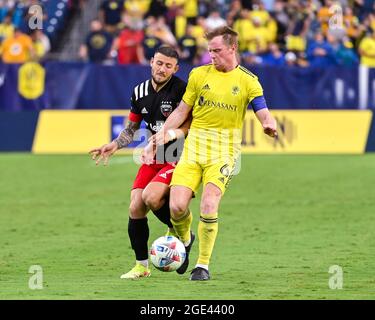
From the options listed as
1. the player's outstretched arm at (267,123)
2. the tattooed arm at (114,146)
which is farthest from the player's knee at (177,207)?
the player's outstretched arm at (267,123)

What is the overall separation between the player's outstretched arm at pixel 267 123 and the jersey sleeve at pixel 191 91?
0.67 meters

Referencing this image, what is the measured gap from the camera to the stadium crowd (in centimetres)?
2773

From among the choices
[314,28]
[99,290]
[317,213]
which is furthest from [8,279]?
[314,28]

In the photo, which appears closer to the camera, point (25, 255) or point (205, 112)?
point (205, 112)

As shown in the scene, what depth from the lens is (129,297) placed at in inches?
381

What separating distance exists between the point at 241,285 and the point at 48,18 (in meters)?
21.3

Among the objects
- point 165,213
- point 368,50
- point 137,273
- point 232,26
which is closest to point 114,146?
point 165,213

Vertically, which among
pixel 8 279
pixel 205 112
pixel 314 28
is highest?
pixel 314 28

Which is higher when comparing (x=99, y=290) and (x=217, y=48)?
(x=217, y=48)

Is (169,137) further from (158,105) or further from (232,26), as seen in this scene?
(232,26)

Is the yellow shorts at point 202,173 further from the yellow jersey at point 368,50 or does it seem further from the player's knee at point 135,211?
the yellow jersey at point 368,50

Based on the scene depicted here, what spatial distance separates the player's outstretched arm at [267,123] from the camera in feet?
35.1

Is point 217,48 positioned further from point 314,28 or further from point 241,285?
point 314,28

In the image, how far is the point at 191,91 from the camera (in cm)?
1116
